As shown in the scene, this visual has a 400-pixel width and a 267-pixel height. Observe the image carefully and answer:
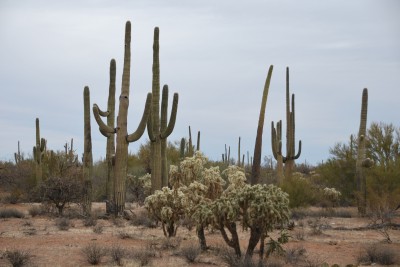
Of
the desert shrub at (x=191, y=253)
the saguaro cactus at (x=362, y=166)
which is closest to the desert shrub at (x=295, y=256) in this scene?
the desert shrub at (x=191, y=253)

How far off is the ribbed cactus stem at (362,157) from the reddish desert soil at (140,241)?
6.72 ft

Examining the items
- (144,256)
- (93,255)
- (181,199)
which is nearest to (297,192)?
(181,199)

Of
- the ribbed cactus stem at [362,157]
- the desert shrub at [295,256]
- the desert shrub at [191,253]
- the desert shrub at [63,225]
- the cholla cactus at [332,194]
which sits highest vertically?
the ribbed cactus stem at [362,157]

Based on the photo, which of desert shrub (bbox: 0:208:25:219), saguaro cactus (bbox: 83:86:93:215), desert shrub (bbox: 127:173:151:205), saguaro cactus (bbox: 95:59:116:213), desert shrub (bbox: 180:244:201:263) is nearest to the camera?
desert shrub (bbox: 180:244:201:263)

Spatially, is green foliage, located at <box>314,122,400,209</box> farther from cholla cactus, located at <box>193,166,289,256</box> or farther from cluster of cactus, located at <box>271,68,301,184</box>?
cholla cactus, located at <box>193,166,289,256</box>

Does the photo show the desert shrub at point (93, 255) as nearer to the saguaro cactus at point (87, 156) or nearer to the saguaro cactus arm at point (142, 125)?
the saguaro cactus arm at point (142, 125)

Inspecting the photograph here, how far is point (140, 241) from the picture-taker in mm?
14938

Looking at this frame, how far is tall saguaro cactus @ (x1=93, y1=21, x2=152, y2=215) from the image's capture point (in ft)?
61.8

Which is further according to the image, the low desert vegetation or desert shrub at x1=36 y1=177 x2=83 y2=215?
desert shrub at x1=36 y1=177 x2=83 y2=215

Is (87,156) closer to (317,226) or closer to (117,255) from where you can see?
(317,226)

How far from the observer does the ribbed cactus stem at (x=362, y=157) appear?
22.0 m

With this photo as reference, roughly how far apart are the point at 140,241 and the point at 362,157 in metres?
11.1

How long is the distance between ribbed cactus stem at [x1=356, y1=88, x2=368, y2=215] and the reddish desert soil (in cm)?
205

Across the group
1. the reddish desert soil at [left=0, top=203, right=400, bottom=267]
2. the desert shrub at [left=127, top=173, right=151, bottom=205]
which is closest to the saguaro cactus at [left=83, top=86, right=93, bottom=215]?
the reddish desert soil at [left=0, top=203, right=400, bottom=267]
